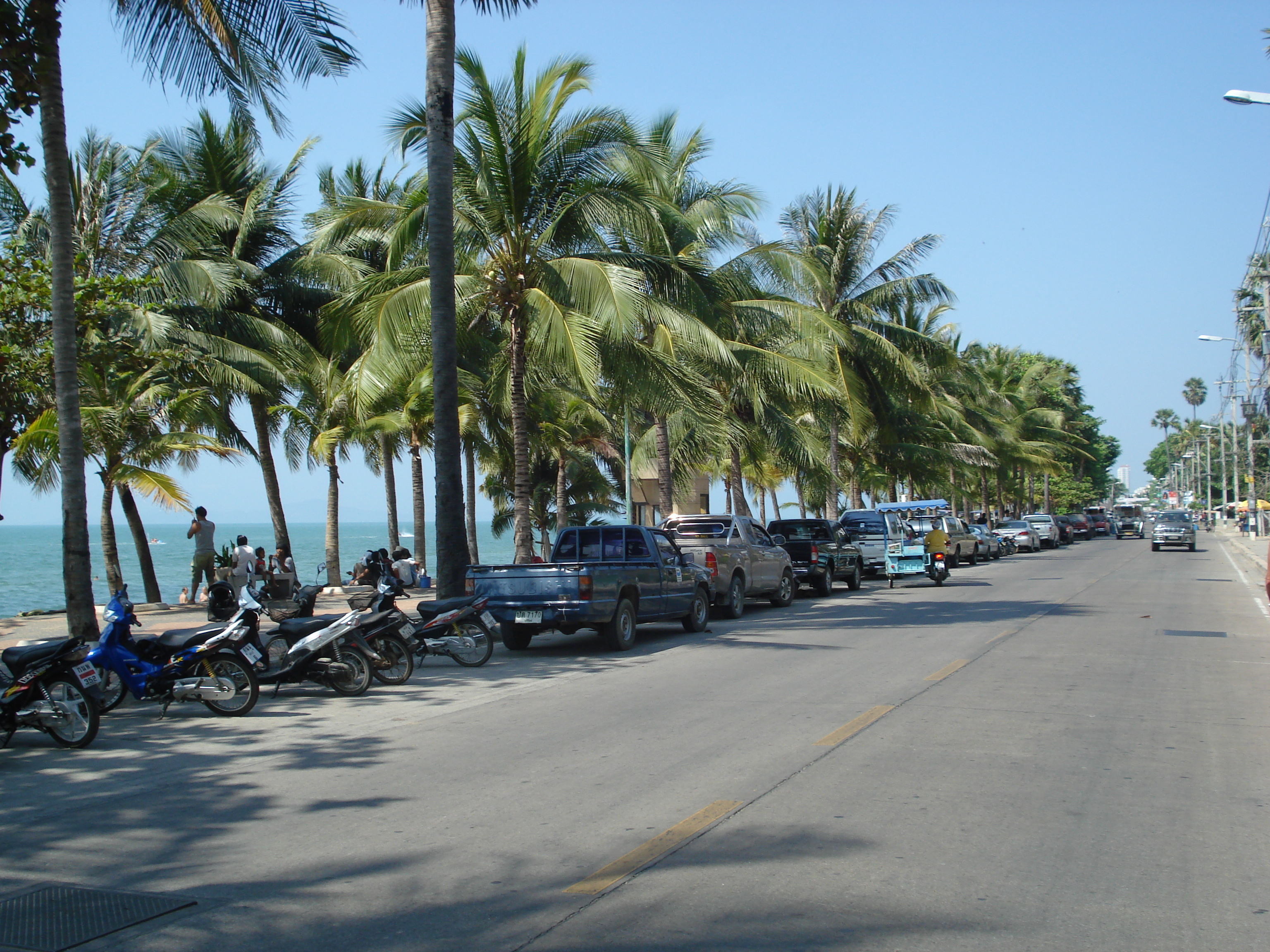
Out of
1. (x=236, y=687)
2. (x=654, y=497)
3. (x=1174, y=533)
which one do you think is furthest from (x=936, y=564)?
(x=654, y=497)

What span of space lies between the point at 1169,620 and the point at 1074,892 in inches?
580

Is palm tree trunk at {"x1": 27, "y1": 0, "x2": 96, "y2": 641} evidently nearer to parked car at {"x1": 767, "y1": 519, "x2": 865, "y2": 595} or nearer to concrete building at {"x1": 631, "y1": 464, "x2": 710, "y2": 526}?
parked car at {"x1": 767, "y1": 519, "x2": 865, "y2": 595}

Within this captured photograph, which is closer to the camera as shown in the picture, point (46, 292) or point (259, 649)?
point (259, 649)

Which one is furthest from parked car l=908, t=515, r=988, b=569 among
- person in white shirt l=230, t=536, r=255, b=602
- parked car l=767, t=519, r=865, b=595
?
person in white shirt l=230, t=536, r=255, b=602

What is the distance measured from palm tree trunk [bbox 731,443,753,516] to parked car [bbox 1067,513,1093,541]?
4436 centimetres

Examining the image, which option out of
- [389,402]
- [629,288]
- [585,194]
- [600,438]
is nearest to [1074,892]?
→ [629,288]

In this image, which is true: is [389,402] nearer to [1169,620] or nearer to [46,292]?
[46,292]

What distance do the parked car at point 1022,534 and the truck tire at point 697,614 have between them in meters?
37.1

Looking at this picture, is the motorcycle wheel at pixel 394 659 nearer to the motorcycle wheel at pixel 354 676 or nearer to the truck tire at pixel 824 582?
the motorcycle wheel at pixel 354 676

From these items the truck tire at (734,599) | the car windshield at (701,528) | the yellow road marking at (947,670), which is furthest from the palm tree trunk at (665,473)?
the yellow road marking at (947,670)

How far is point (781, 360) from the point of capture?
27125 millimetres

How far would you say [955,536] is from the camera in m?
37.1

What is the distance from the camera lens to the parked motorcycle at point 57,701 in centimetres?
882

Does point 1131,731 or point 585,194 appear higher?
point 585,194
